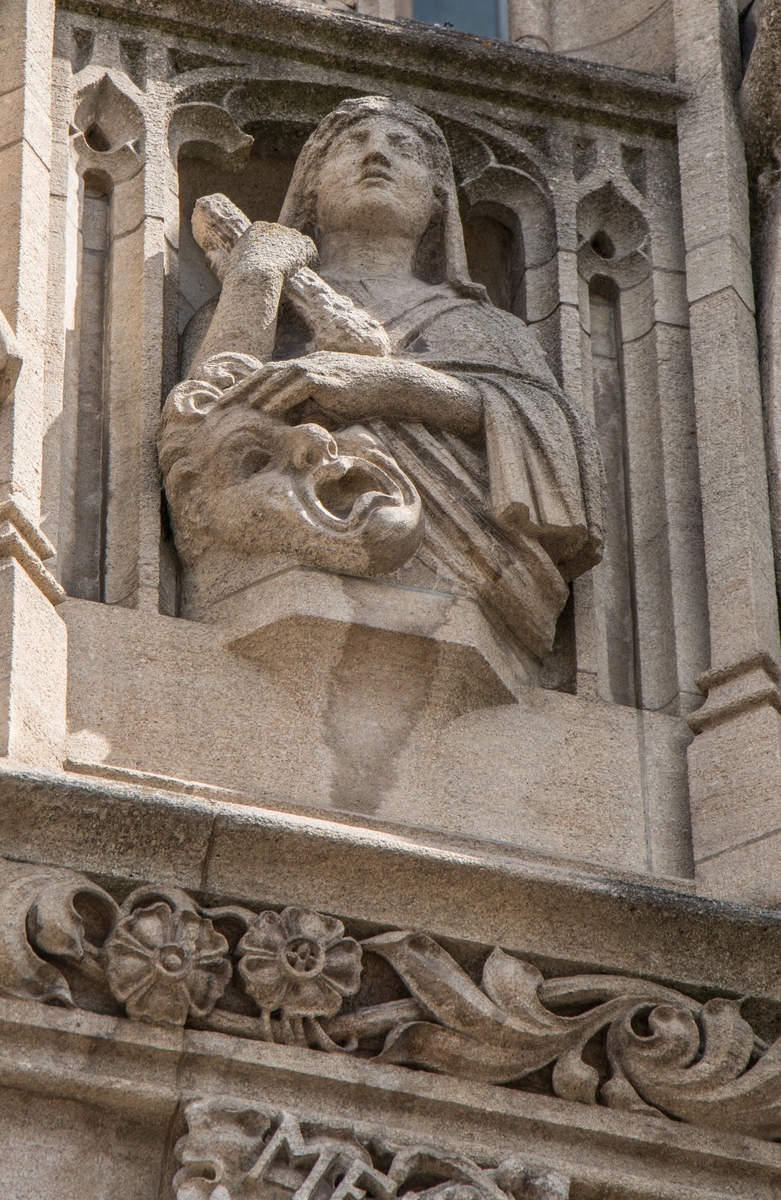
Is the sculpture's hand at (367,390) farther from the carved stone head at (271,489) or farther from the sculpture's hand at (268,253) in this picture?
the sculpture's hand at (268,253)

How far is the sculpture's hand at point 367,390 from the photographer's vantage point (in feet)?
23.3

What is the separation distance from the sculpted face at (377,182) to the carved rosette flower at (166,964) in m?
2.47

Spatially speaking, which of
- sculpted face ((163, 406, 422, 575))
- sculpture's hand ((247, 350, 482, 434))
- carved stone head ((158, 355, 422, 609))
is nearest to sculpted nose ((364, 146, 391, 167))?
sculpture's hand ((247, 350, 482, 434))

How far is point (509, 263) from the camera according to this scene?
27.7 feet

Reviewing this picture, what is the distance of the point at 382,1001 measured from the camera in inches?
245

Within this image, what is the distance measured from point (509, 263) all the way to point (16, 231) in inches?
66.5

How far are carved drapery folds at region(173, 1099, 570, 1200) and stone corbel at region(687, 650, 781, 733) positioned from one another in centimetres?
149

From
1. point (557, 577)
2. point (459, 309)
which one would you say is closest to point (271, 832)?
point (557, 577)

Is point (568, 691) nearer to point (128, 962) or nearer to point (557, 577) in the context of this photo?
point (557, 577)

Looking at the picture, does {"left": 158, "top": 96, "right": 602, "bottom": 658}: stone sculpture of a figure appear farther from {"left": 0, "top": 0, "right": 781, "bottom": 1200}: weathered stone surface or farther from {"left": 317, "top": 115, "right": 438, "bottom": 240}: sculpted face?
{"left": 317, "top": 115, "right": 438, "bottom": 240}: sculpted face

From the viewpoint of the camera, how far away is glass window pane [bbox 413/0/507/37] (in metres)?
9.49

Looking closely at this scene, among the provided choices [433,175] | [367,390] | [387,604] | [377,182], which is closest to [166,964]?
[387,604]

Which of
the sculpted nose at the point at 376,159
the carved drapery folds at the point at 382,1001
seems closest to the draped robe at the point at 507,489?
the sculpted nose at the point at 376,159

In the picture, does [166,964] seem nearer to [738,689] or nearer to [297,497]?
[297,497]
